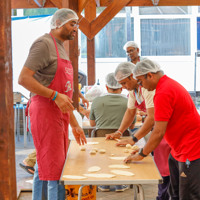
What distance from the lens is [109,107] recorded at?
401 cm

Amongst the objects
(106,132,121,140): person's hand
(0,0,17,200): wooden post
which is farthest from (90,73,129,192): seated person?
(0,0,17,200): wooden post

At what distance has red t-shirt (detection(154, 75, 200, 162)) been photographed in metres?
2.47

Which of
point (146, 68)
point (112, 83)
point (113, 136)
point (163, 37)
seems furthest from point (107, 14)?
point (163, 37)

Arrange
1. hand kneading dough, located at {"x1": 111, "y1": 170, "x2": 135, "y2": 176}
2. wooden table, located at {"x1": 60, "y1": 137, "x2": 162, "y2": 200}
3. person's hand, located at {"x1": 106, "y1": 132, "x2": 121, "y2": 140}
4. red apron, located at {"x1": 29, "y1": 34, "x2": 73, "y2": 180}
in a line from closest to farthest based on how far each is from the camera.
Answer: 1. wooden table, located at {"x1": 60, "y1": 137, "x2": 162, "y2": 200}
2. hand kneading dough, located at {"x1": 111, "y1": 170, "x2": 135, "y2": 176}
3. red apron, located at {"x1": 29, "y1": 34, "x2": 73, "y2": 180}
4. person's hand, located at {"x1": 106, "y1": 132, "x2": 121, "y2": 140}

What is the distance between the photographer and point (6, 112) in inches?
54.7

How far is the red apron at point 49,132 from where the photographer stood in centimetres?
253

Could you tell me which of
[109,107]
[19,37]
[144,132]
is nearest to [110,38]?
[19,37]

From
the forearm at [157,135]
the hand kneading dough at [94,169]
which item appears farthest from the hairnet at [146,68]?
the hand kneading dough at [94,169]

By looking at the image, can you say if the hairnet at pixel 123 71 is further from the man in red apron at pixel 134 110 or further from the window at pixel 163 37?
the window at pixel 163 37

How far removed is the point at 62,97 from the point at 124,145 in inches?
36.6

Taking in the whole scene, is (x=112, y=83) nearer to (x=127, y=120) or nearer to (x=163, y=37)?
(x=127, y=120)

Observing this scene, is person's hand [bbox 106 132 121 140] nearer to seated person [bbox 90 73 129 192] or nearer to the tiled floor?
seated person [bbox 90 73 129 192]

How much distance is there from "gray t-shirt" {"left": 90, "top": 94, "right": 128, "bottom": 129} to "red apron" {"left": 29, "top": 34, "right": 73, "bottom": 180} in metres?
1.45

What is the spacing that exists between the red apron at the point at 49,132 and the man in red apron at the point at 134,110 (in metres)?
0.72
